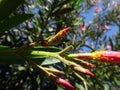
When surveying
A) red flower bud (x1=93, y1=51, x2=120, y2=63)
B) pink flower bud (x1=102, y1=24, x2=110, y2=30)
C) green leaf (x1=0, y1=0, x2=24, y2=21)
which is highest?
green leaf (x1=0, y1=0, x2=24, y2=21)

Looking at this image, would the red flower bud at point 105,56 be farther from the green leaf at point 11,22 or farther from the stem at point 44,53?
the green leaf at point 11,22

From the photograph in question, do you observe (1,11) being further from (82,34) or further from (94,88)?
(82,34)

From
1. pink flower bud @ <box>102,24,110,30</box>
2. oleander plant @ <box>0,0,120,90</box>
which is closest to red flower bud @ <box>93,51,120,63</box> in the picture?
oleander plant @ <box>0,0,120,90</box>

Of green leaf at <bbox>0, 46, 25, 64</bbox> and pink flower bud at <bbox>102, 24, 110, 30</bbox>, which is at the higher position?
green leaf at <bbox>0, 46, 25, 64</bbox>

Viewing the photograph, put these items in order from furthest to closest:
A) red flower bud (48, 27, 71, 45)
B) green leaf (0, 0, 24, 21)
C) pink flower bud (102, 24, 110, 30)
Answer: pink flower bud (102, 24, 110, 30) → red flower bud (48, 27, 71, 45) → green leaf (0, 0, 24, 21)

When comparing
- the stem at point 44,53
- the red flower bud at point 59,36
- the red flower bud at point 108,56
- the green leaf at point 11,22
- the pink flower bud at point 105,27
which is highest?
the green leaf at point 11,22


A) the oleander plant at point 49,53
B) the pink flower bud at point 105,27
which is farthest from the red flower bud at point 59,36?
the pink flower bud at point 105,27

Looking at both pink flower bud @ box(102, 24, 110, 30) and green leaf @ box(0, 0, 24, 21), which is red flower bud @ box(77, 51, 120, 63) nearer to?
green leaf @ box(0, 0, 24, 21)

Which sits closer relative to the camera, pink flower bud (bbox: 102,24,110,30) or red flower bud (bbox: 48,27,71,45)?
red flower bud (bbox: 48,27,71,45)

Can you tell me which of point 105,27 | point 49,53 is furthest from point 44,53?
point 105,27
